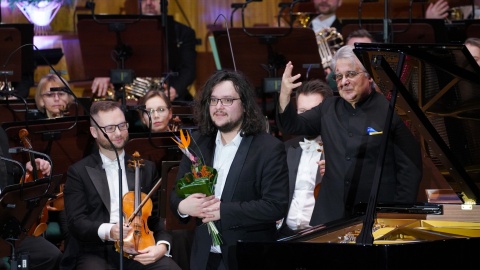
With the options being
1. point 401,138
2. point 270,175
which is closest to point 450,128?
point 401,138

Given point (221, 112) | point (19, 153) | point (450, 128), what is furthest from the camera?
point (19, 153)

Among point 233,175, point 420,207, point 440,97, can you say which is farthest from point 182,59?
point 440,97

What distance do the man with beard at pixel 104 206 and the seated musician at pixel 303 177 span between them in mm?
753

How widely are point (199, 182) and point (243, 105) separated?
53 centimetres

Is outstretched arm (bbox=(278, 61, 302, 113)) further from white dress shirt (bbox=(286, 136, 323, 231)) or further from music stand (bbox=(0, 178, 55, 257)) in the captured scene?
music stand (bbox=(0, 178, 55, 257))

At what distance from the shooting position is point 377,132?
4.56 m

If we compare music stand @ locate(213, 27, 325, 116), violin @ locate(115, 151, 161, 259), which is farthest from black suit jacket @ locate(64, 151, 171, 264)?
music stand @ locate(213, 27, 325, 116)

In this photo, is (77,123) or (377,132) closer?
(377,132)

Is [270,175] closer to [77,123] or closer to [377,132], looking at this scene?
[377,132]

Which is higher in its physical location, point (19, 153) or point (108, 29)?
point (108, 29)

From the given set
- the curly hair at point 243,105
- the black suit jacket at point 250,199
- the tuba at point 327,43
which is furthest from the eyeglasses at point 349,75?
the tuba at point 327,43

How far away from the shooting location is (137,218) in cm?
487

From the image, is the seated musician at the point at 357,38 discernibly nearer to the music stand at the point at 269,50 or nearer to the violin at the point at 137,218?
the music stand at the point at 269,50

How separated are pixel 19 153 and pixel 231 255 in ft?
6.69
